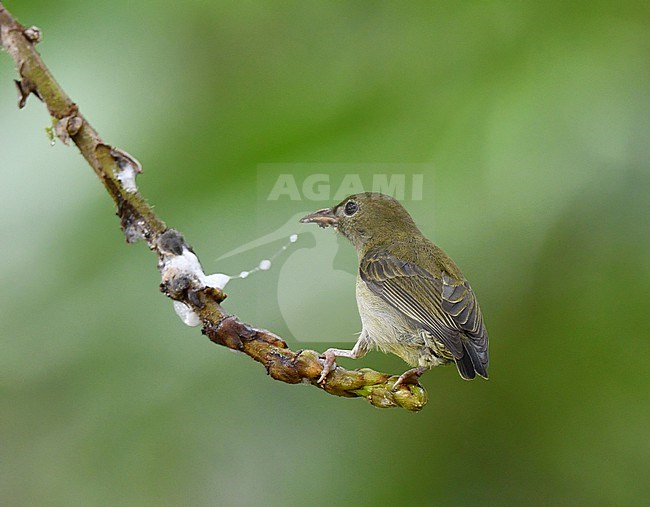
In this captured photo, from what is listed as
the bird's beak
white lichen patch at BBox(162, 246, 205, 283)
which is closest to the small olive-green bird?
the bird's beak

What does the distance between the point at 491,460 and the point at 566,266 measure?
542 mm

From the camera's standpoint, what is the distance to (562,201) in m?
1.91

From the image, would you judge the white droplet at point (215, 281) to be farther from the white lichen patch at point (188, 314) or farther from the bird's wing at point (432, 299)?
the bird's wing at point (432, 299)

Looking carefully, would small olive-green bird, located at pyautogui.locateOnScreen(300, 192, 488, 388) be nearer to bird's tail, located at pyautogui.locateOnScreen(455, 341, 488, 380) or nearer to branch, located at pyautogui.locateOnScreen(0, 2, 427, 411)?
bird's tail, located at pyautogui.locateOnScreen(455, 341, 488, 380)

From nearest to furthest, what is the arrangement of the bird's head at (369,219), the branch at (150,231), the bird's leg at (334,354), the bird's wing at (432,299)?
the branch at (150,231) < the bird's leg at (334,354) < the bird's wing at (432,299) < the bird's head at (369,219)


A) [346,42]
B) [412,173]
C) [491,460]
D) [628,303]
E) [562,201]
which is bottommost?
[491,460]

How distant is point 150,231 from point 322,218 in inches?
44.0

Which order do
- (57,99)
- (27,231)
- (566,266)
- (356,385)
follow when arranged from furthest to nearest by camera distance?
1. (566,266)
2. (27,231)
3. (356,385)
4. (57,99)

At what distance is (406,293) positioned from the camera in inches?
68.1

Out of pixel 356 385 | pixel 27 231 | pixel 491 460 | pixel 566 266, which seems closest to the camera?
pixel 356 385

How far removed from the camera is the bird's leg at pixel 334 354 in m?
0.86

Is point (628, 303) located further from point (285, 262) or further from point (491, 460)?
point (285, 262)

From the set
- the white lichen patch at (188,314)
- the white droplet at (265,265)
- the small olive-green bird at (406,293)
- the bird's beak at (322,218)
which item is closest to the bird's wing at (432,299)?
the small olive-green bird at (406,293)

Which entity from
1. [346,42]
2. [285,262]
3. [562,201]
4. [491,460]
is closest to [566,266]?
[562,201]
